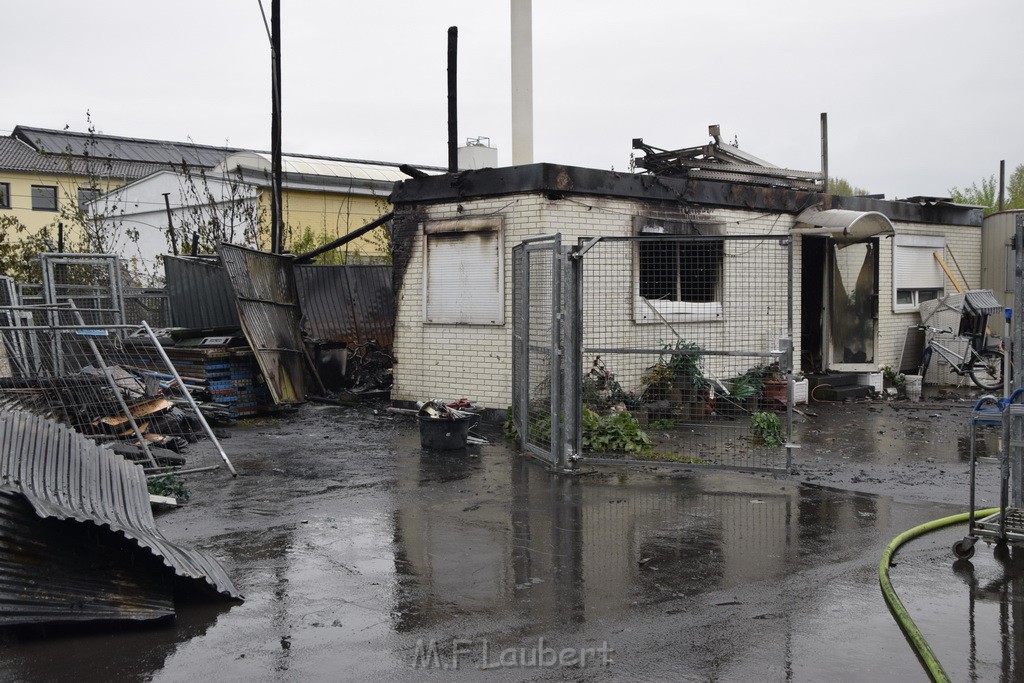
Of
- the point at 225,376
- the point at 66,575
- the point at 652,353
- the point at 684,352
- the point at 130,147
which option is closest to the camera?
the point at 66,575

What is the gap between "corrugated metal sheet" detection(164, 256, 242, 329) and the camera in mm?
14750

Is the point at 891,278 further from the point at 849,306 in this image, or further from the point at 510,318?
the point at 510,318

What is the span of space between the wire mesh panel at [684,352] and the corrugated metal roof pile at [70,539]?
189 inches

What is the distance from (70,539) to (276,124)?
1377 cm

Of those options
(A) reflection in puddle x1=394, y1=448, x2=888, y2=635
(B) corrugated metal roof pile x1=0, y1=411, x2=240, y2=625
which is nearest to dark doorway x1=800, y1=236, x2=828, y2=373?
(A) reflection in puddle x1=394, y1=448, x2=888, y2=635

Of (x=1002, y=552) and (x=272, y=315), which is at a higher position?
(x=272, y=315)

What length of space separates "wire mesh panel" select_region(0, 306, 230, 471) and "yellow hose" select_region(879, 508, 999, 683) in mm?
6071

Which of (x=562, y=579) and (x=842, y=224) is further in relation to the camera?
(x=842, y=224)

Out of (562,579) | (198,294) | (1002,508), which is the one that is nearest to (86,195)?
(198,294)

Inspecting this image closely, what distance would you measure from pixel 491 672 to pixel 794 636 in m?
1.69

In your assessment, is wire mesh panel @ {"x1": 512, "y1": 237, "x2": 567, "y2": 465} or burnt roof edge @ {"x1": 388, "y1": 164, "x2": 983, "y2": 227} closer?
wire mesh panel @ {"x1": 512, "y1": 237, "x2": 567, "y2": 465}

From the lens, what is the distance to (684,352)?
8.66 metres

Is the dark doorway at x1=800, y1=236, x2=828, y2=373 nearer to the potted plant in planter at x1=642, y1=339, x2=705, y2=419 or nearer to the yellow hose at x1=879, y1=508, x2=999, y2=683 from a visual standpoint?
the potted plant in planter at x1=642, y1=339, x2=705, y2=419

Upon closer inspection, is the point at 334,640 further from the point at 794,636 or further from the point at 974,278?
the point at 974,278
